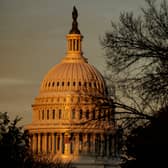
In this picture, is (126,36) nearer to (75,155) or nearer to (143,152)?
(143,152)

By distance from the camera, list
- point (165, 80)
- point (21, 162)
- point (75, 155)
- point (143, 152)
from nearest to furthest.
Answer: point (165, 80), point (143, 152), point (21, 162), point (75, 155)

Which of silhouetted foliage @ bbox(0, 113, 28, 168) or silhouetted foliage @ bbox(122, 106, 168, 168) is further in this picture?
silhouetted foliage @ bbox(0, 113, 28, 168)

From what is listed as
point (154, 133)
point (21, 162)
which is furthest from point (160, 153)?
point (21, 162)

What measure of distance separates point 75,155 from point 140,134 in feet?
535

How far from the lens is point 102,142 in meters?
34.2

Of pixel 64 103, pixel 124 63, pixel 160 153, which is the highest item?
pixel 64 103

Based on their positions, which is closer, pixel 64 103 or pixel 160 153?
pixel 160 153

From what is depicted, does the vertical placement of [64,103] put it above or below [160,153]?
above

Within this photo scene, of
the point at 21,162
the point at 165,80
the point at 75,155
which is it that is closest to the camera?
the point at 165,80

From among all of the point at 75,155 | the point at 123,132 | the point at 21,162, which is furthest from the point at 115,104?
the point at 75,155

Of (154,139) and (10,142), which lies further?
(10,142)

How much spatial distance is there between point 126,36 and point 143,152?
3.38 meters

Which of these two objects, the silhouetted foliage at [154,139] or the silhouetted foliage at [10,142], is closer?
the silhouetted foliage at [154,139]

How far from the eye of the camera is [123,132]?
33.1m
